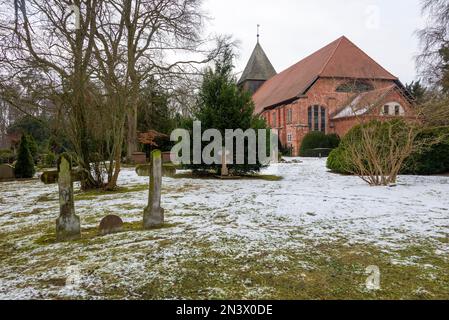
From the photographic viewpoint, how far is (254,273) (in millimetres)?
3307

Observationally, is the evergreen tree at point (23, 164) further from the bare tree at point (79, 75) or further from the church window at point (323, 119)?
the church window at point (323, 119)

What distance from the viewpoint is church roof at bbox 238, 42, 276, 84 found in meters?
46.7

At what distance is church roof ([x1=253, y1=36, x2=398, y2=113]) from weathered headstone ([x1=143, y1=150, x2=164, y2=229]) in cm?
2543

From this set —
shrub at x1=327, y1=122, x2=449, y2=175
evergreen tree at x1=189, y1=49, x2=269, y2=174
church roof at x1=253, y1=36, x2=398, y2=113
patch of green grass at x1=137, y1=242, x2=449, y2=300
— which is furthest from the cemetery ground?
church roof at x1=253, y1=36, x2=398, y2=113

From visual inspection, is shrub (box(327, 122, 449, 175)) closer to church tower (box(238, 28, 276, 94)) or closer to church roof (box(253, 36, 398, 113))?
church roof (box(253, 36, 398, 113))

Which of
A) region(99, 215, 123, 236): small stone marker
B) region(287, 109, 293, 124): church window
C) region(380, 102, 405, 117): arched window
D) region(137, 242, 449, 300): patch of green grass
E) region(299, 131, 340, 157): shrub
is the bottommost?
region(137, 242, 449, 300): patch of green grass

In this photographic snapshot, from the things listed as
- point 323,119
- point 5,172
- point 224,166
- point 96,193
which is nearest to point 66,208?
point 96,193

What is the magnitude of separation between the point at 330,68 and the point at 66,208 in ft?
97.6

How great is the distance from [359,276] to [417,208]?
417cm

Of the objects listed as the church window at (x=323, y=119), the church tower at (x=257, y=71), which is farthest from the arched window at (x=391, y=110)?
the church tower at (x=257, y=71)

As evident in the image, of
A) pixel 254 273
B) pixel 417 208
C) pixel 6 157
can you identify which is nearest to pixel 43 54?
pixel 254 273

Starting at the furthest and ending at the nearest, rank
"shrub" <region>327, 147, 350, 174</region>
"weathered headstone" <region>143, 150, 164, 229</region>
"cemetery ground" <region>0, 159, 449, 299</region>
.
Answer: "shrub" <region>327, 147, 350, 174</region>, "weathered headstone" <region>143, 150, 164, 229</region>, "cemetery ground" <region>0, 159, 449, 299</region>

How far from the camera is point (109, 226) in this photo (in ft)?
16.1

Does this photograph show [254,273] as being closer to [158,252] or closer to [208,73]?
[158,252]
